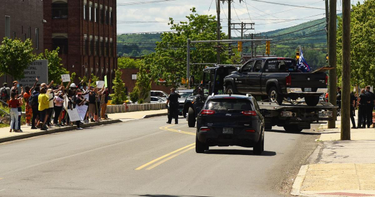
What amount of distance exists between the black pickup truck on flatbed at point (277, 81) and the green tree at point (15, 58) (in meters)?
13.5

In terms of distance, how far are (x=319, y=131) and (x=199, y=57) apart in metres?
58.1

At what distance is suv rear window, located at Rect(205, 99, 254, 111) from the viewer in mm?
19781

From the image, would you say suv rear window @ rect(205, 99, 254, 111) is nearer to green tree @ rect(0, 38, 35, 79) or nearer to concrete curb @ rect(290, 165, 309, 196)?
concrete curb @ rect(290, 165, 309, 196)

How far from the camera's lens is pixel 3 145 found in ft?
77.2

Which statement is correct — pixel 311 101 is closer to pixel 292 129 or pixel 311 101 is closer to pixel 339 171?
pixel 292 129

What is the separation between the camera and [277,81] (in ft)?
90.6

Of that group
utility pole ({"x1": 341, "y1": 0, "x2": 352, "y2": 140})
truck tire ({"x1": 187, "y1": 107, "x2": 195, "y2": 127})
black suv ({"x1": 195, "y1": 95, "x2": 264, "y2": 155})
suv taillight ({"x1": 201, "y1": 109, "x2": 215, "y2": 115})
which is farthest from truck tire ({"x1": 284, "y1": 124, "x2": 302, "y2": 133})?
suv taillight ({"x1": 201, "y1": 109, "x2": 215, "y2": 115})

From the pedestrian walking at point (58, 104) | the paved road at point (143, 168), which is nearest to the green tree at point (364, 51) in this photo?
the pedestrian walking at point (58, 104)

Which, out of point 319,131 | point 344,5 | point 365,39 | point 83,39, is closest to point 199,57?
point 83,39

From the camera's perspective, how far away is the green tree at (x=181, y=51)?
293 feet

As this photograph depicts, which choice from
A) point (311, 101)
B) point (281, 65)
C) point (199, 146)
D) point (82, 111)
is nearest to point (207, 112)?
point (199, 146)

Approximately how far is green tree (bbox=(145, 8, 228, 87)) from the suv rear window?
68.9 metres

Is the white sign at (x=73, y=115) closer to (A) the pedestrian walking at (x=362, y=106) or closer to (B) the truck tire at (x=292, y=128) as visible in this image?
(B) the truck tire at (x=292, y=128)

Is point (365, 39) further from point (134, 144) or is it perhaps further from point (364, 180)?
point (364, 180)
